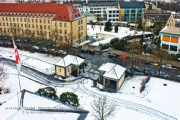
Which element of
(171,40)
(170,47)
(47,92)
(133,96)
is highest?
(171,40)

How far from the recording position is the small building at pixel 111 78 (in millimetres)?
34897

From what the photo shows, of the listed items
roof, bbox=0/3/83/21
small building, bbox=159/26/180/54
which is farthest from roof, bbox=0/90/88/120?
roof, bbox=0/3/83/21

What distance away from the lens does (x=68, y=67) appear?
131 feet

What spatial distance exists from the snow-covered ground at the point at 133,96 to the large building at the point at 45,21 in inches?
722

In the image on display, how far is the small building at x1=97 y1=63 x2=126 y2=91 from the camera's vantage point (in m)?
34.9

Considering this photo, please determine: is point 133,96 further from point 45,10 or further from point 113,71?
point 45,10

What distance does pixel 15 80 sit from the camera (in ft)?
127

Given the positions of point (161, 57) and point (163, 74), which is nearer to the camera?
point (163, 74)

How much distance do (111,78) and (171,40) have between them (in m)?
22.0

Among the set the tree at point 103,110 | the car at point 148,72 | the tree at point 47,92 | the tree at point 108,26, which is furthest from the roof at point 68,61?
the tree at point 108,26

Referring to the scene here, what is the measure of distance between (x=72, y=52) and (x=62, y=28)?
32.1 feet

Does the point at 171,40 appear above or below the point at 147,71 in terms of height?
above

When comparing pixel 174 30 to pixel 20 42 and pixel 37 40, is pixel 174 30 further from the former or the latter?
pixel 20 42

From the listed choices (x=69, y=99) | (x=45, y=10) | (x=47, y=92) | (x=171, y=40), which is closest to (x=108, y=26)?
(x=45, y=10)
